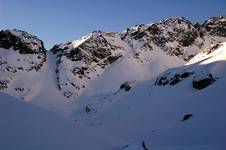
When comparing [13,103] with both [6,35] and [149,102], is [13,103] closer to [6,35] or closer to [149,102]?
[149,102]

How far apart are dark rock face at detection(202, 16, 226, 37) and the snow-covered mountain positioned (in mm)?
128

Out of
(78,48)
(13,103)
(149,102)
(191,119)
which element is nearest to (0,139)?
(13,103)

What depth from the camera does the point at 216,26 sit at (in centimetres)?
13275

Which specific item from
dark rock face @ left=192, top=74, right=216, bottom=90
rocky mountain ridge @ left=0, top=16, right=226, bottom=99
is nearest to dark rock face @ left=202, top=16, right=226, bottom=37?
rocky mountain ridge @ left=0, top=16, right=226, bottom=99

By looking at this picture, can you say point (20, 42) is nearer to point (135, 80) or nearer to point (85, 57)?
point (85, 57)

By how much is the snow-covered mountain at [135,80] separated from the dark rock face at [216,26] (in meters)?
0.13

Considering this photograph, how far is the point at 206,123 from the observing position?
92.8 ft

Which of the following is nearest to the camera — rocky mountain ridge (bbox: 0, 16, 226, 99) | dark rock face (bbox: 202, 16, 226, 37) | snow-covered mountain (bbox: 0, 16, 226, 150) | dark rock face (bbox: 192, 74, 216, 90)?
snow-covered mountain (bbox: 0, 16, 226, 150)

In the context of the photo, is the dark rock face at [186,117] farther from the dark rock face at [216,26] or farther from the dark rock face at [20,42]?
the dark rock face at [216,26]

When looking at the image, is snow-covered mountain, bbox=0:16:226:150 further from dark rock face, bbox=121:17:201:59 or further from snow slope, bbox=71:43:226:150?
dark rock face, bbox=121:17:201:59

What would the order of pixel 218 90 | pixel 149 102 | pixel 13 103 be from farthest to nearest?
pixel 149 102, pixel 218 90, pixel 13 103

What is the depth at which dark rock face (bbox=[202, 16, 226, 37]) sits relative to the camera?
130000 millimetres

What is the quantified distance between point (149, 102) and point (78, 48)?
68.2 metres

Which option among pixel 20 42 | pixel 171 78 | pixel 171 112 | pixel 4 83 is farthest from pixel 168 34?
pixel 171 112
